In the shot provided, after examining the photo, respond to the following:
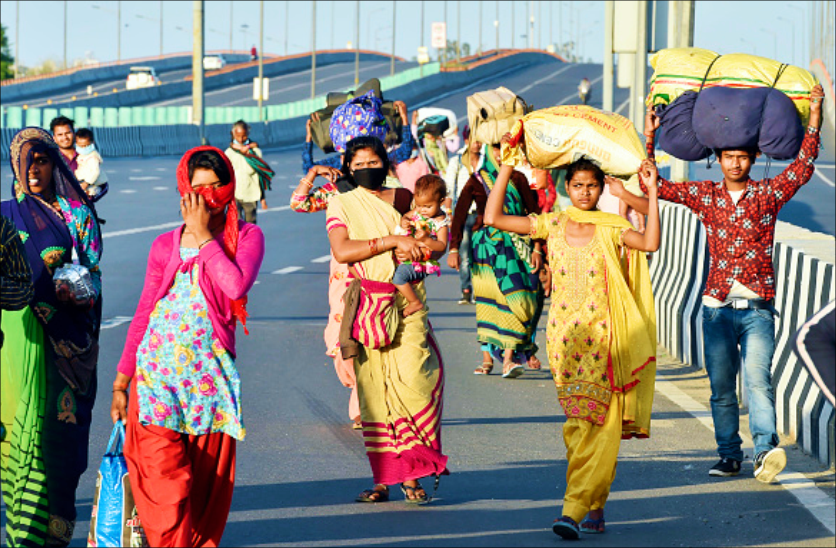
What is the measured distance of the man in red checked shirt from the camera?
806 cm

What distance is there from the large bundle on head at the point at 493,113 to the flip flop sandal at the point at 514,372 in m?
1.74

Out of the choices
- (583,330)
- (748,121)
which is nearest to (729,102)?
(748,121)

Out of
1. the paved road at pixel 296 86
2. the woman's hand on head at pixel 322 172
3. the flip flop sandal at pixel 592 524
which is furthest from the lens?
the paved road at pixel 296 86

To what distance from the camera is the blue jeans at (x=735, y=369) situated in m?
8.05

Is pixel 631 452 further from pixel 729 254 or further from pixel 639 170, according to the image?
pixel 639 170

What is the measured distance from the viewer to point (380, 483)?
24.6 ft

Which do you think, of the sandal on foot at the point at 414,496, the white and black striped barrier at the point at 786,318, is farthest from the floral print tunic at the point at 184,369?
the white and black striped barrier at the point at 786,318

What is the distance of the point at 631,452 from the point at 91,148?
10450mm

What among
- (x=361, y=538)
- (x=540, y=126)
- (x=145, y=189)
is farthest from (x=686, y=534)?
(x=145, y=189)

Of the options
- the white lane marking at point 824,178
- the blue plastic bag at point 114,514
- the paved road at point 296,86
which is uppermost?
the paved road at point 296,86

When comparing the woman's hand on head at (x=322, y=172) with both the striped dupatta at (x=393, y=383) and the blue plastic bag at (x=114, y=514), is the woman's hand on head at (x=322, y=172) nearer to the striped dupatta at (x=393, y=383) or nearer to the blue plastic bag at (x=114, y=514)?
the striped dupatta at (x=393, y=383)

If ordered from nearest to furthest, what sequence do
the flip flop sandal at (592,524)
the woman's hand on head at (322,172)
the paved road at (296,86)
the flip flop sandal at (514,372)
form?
1. the flip flop sandal at (592,524)
2. the woman's hand on head at (322,172)
3. the flip flop sandal at (514,372)
4. the paved road at (296,86)

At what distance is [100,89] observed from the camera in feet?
339

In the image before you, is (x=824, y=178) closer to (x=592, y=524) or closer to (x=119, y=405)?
(x=592, y=524)
